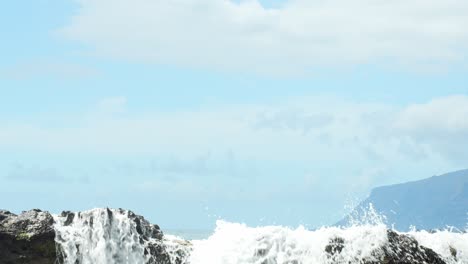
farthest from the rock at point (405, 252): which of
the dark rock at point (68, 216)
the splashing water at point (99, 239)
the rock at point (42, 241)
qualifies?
the dark rock at point (68, 216)

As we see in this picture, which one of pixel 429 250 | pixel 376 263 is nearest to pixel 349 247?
pixel 376 263

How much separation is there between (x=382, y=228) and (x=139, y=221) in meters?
6.67

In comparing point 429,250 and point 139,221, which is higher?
point 139,221

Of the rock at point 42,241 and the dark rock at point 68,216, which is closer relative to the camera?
the rock at point 42,241

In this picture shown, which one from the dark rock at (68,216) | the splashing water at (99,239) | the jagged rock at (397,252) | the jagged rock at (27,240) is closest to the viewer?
the jagged rock at (27,240)

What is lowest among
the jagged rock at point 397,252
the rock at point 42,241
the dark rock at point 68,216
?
the jagged rock at point 397,252

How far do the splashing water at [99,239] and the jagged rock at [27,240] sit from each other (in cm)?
26

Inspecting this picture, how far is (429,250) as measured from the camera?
20016 mm

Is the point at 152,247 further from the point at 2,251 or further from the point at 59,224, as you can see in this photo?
the point at 2,251

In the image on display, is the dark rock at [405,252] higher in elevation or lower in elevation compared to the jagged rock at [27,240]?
lower

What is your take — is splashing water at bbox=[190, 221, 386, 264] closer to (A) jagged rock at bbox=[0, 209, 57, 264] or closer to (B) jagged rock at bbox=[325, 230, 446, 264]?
(B) jagged rock at bbox=[325, 230, 446, 264]

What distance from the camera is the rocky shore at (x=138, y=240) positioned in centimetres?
1878

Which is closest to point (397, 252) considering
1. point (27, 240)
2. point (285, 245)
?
point (285, 245)

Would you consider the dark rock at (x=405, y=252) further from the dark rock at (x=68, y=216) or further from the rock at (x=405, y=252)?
the dark rock at (x=68, y=216)
